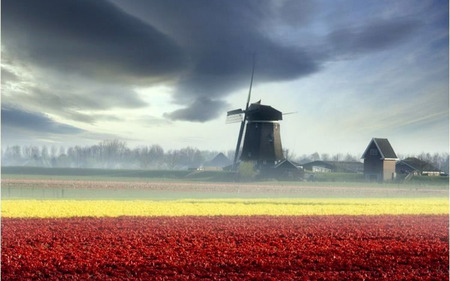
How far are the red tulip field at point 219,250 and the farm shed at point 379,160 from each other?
49.0 meters

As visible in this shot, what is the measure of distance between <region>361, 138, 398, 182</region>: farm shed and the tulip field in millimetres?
45872

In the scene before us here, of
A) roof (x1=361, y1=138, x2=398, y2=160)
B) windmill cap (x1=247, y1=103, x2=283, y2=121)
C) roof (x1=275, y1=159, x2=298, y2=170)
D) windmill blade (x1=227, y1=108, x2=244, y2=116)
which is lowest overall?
roof (x1=275, y1=159, x2=298, y2=170)

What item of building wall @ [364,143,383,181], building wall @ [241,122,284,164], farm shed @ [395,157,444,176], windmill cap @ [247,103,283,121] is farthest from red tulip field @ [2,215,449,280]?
farm shed @ [395,157,444,176]

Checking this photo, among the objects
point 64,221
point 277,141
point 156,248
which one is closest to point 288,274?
point 156,248

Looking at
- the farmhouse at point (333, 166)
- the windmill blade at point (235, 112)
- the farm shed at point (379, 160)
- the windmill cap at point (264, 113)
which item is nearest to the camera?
the farm shed at point (379, 160)

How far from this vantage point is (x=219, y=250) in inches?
599

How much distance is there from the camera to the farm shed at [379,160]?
70750 mm

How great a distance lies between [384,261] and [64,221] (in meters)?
15.3

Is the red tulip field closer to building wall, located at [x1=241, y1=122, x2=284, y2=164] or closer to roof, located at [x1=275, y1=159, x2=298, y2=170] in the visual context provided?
building wall, located at [x1=241, y1=122, x2=284, y2=164]

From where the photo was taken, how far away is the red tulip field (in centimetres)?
1216

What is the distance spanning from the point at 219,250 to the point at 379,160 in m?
60.9

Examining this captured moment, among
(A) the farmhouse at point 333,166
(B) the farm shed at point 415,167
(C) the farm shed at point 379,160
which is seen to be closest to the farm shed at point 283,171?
(C) the farm shed at point 379,160

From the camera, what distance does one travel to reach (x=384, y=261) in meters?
14.1

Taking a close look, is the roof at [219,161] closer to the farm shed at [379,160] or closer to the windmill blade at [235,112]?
the windmill blade at [235,112]
